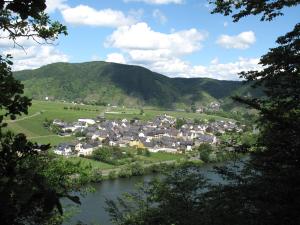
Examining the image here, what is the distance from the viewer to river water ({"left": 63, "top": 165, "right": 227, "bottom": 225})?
3022 centimetres

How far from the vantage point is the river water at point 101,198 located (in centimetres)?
3022

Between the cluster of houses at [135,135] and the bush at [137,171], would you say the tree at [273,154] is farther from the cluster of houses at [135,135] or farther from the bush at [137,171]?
the cluster of houses at [135,135]

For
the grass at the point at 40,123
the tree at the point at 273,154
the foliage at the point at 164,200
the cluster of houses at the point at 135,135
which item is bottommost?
the cluster of houses at the point at 135,135

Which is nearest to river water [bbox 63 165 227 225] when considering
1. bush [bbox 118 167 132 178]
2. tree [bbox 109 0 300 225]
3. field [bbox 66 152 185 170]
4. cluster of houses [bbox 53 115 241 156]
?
bush [bbox 118 167 132 178]

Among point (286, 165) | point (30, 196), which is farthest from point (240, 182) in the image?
point (30, 196)

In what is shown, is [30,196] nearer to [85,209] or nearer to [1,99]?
[1,99]

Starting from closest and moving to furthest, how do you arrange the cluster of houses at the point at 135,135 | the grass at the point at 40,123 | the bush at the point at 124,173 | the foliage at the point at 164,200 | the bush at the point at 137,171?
the foliage at the point at 164,200 → the bush at the point at 124,173 → the bush at the point at 137,171 → the grass at the point at 40,123 → the cluster of houses at the point at 135,135

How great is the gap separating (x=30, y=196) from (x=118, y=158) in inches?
2720

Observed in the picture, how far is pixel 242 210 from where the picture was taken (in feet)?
27.6

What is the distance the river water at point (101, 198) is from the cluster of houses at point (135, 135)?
24765 millimetres

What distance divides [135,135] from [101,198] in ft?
208

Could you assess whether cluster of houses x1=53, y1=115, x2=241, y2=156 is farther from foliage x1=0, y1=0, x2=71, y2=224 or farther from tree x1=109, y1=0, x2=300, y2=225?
foliage x1=0, y1=0, x2=71, y2=224

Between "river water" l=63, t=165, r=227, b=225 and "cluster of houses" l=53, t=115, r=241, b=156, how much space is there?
24.8 m

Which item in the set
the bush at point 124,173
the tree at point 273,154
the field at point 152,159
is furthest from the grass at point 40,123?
the tree at point 273,154
